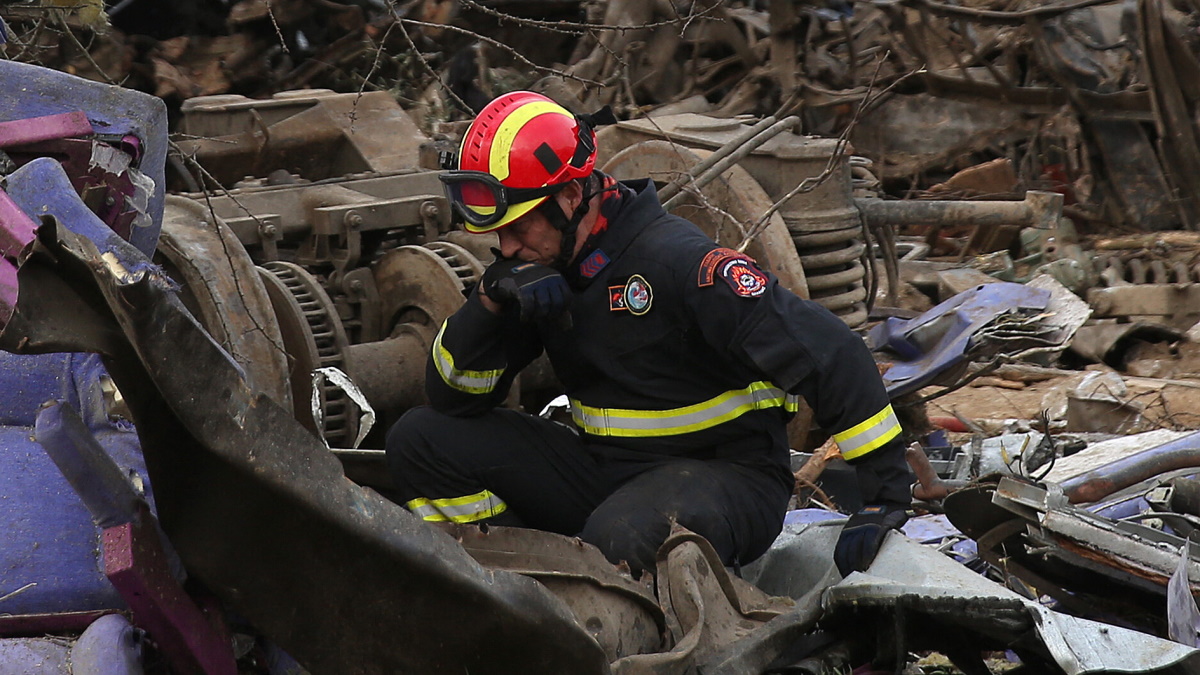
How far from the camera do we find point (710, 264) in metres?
3.25

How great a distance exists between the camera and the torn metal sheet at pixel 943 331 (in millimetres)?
5078

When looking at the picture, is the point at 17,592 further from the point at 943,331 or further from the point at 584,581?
the point at 943,331

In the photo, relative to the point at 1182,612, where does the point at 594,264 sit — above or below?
above

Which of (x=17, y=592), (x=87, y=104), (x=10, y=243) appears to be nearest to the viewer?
(x=10, y=243)

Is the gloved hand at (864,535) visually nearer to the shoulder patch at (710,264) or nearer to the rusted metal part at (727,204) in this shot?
the shoulder patch at (710,264)

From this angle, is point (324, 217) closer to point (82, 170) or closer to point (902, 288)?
point (82, 170)

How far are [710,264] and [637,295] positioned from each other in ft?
0.73

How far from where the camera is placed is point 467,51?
8.03 meters

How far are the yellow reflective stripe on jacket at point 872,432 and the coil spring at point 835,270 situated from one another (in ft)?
7.48

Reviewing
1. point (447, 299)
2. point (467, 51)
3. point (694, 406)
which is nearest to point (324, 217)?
point (447, 299)

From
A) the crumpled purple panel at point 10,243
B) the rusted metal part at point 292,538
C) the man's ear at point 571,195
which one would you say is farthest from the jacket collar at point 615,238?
the crumpled purple panel at point 10,243

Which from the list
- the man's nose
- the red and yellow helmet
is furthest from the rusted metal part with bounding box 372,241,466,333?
the red and yellow helmet

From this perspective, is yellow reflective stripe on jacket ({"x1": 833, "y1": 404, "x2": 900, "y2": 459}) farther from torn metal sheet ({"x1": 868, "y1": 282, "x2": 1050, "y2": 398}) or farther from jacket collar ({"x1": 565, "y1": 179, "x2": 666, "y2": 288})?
torn metal sheet ({"x1": 868, "y1": 282, "x2": 1050, "y2": 398})

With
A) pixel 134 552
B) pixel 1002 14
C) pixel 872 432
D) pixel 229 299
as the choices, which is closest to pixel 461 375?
pixel 229 299
